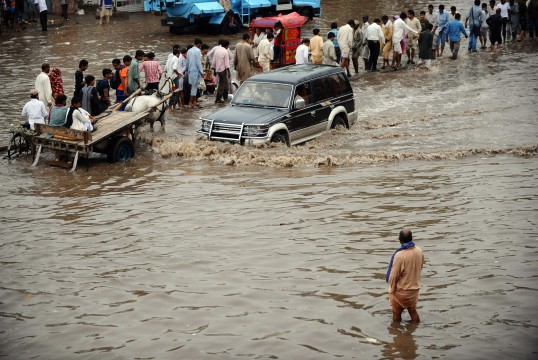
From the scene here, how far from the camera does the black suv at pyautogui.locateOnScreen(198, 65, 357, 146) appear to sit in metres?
16.5

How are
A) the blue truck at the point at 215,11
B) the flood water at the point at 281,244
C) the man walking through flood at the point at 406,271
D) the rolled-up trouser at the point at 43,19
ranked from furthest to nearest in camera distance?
the rolled-up trouser at the point at 43,19 < the blue truck at the point at 215,11 < the flood water at the point at 281,244 < the man walking through flood at the point at 406,271

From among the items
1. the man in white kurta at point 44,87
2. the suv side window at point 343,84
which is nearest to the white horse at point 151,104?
the man in white kurta at point 44,87

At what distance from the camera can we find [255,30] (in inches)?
1046

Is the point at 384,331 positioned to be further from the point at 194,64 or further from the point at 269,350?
the point at 194,64

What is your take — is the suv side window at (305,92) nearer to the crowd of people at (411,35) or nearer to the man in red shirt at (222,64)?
the man in red shirt at (222,64)

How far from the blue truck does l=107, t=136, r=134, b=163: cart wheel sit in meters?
15.8

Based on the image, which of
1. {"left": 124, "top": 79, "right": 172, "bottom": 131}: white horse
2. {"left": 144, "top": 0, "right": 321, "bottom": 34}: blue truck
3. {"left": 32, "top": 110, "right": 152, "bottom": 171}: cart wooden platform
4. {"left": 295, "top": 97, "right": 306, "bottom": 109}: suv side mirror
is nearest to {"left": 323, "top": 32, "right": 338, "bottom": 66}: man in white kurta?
{"left": 124, "top": 79, "right": 172, "bottom": 131}: white horse

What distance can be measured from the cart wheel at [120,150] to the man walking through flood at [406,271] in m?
8.64

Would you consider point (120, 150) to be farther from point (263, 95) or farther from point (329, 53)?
point (329, 53)

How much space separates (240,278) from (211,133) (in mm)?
6173

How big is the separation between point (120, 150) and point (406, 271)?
8.95 meters

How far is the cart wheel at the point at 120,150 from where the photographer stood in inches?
661

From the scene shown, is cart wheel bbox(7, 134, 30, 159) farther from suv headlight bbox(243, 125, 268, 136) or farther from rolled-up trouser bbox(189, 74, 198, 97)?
rolled-up trouser bbox(189, 74, 198, 97)

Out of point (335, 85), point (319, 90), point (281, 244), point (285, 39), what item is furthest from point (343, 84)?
point (281, 244)
